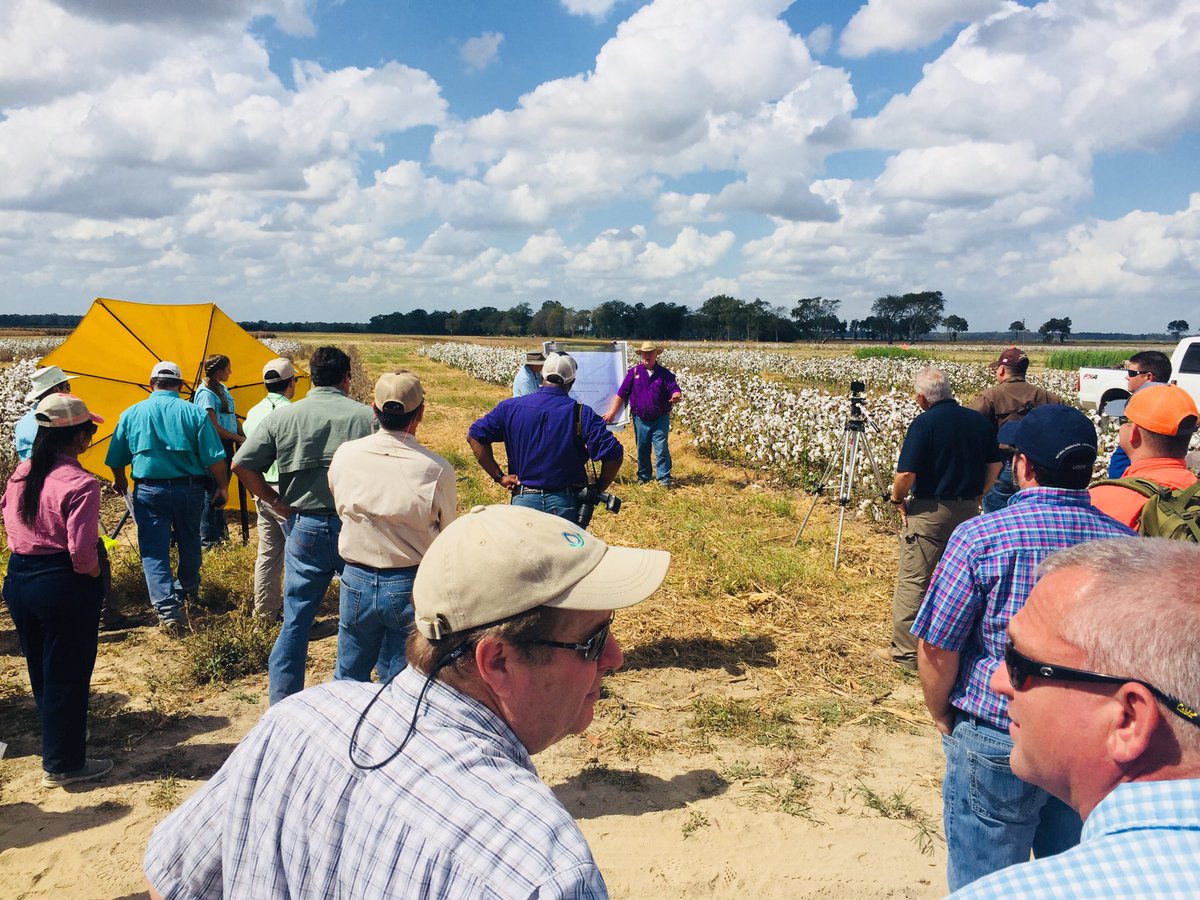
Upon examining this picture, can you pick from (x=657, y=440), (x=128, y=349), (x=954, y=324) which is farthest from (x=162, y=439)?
(x=954, y=324)

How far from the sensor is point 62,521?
13.0 ft

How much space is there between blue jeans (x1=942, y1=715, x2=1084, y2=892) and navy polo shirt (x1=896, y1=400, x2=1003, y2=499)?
9.82ft

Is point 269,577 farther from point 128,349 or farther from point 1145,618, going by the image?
point 1145,618

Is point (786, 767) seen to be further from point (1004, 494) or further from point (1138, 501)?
point (1004, 494)

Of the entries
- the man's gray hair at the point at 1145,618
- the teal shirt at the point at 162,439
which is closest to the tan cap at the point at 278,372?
the teal shirt at the point at 162,439

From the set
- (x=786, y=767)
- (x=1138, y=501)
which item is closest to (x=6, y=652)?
(x=786, y=767)

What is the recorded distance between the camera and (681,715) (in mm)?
5109

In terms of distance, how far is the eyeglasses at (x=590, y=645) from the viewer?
1484 millimetres

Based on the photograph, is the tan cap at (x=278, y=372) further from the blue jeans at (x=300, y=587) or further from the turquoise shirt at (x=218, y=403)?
the blue jeans at (x=300, y=587)

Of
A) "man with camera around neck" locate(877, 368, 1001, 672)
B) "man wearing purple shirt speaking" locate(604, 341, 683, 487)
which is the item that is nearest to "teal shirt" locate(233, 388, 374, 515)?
"man with camera around neck" locate(877, 368, 1001, 672)

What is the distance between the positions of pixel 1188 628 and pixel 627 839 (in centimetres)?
319

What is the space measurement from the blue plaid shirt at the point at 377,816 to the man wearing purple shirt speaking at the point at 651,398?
9.64 metres

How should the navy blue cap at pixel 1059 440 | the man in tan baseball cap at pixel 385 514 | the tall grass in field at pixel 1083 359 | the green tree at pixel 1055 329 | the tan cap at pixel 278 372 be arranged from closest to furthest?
1. the navy blue cap at pixel 1059 440
2. the man in tan baseball cap at pixel 385 514
3. the tan cap at pixel 278 372
4. the tall grass in field at pixel 1083 359
5. the green tree at pixel 1055 329

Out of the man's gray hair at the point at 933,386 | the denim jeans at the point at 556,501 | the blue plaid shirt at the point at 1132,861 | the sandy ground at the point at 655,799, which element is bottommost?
the sandy ground at the point at 655,799
